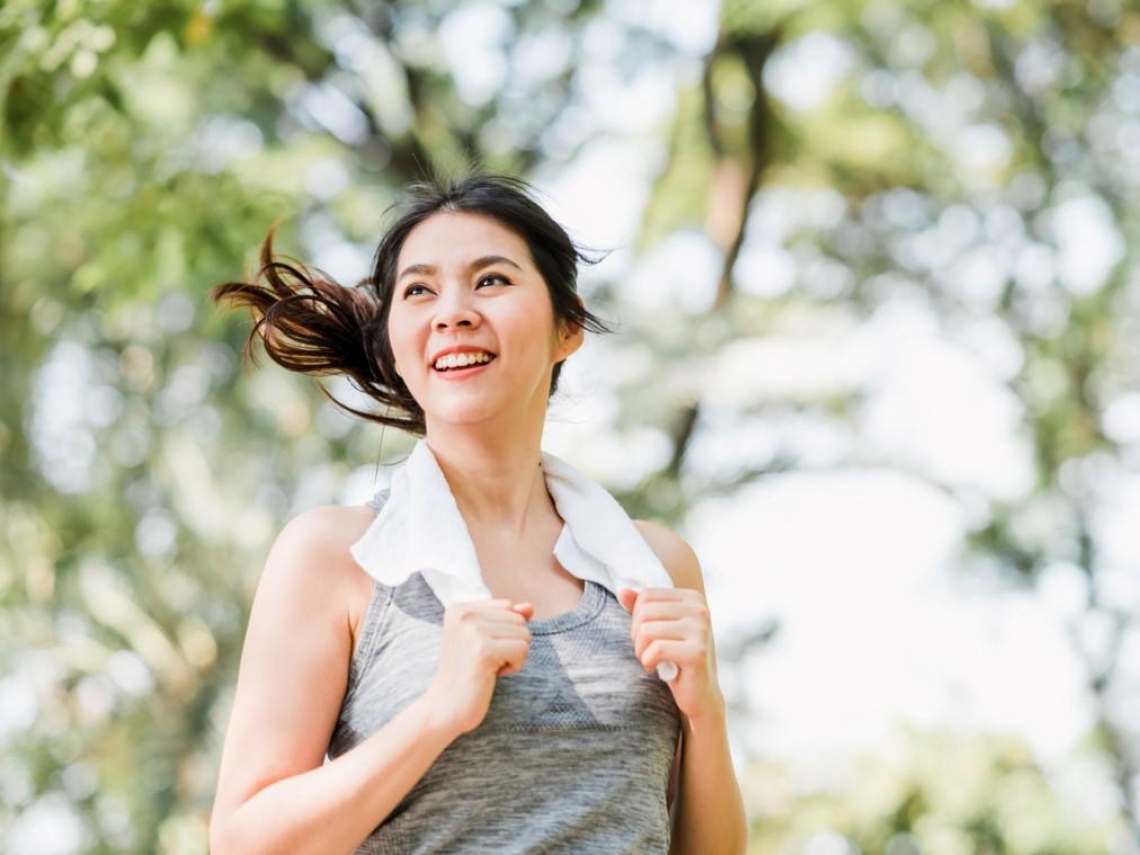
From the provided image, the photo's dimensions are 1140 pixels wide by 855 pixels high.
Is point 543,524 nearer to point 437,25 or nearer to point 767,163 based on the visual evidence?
point 437,25

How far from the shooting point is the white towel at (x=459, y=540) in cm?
188

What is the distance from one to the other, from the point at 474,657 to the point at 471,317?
469 mm

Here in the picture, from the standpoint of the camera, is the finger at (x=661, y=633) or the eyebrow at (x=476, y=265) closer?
the finger at (x=661, y=633)

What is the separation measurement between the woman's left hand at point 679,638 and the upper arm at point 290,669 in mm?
352

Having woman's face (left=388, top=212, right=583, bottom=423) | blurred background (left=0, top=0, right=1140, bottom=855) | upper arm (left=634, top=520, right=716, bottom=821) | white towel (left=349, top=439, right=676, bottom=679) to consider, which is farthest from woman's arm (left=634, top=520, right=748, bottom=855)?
blurred background (left=0, top=0, right=1140, bottom=855)

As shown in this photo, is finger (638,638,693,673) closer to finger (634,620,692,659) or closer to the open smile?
finger (634,620,692,659)

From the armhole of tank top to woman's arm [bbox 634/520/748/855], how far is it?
1.26 feet

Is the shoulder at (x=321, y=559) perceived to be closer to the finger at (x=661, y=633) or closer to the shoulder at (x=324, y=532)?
the shoulder at (x=324, y=532)

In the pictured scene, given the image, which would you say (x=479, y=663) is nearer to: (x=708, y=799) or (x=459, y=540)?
(x=459, y=540)

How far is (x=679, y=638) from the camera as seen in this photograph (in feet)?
6.05

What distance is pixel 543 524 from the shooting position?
213 cm

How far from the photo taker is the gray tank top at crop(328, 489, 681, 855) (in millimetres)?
1812

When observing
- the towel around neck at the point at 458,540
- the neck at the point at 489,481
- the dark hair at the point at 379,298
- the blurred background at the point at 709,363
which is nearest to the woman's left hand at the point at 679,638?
the towel around neck at the point at 458,540

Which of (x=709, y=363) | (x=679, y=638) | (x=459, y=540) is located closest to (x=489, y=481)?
(x=459, y=540)
